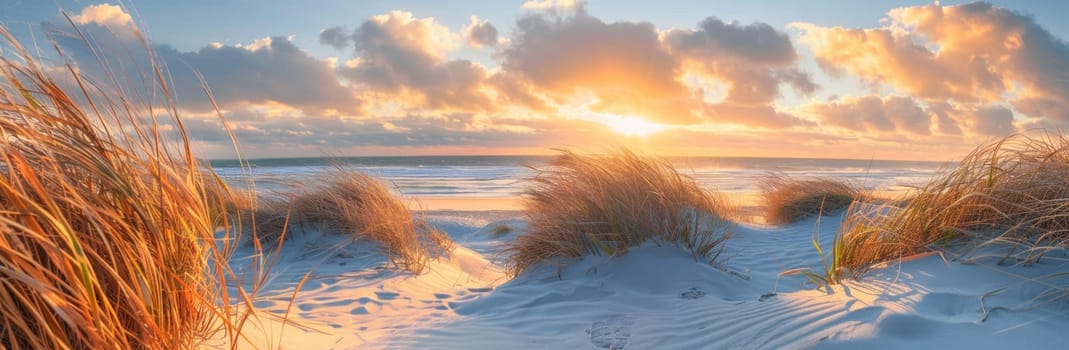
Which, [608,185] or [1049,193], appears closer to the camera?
[1049,193]

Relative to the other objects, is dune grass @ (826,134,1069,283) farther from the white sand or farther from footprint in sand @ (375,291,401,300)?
footprint in sand @ (375,291,401,300)

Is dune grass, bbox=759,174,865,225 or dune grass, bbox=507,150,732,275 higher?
dune grass, bbox=507,150,732,275

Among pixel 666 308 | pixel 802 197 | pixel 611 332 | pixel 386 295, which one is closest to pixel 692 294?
pixel 666 308

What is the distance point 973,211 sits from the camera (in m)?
3.00

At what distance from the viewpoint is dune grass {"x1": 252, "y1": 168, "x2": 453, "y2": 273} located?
5.56 m

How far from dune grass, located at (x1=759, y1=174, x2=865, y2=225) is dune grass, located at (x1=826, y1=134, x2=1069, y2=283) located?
5.17 metres

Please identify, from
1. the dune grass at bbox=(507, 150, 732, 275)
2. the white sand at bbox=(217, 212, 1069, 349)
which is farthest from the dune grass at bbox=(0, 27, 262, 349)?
the dune grass at bbox=(507, 150, 732, 275)

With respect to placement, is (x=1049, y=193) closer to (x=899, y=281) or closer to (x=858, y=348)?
(x=899, y=281)

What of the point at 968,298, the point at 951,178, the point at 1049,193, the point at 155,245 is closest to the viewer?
the point at 155,245

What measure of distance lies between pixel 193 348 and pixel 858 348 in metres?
2.39

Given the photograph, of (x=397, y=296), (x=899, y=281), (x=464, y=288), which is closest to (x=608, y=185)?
(x=464, y=288)

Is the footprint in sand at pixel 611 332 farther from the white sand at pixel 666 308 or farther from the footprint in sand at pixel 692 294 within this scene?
the footprint in sand at pixel 692 294

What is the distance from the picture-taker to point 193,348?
1.99m

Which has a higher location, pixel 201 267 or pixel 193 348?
pixel 201 267
